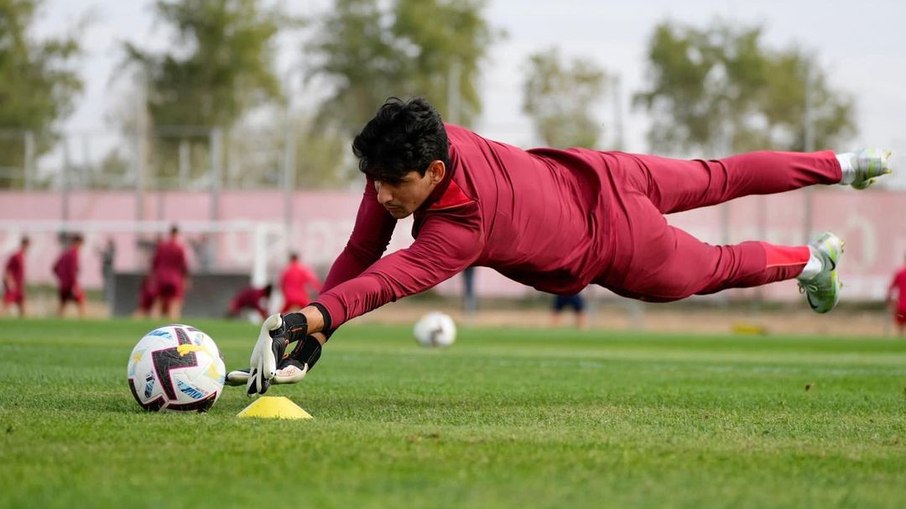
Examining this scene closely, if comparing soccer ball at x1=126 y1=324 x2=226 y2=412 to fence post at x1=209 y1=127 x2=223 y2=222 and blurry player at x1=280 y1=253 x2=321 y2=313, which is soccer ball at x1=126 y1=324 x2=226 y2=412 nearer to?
blurry player at x1=280 y1=253 x2=321 y2=313

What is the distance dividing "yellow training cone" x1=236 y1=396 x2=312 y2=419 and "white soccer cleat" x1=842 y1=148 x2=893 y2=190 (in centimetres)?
379

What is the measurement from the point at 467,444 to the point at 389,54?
39674 mm

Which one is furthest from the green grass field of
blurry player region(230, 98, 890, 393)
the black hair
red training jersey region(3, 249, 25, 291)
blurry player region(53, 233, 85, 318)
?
red training jersey region(3, 249, 25, 291)

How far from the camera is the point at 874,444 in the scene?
579 centimetres

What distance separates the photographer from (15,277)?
1189 inches

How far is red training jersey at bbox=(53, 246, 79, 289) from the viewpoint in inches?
1184

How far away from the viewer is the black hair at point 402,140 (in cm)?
644

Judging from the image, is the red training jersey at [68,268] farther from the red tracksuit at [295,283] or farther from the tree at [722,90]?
the tree at [722,90]

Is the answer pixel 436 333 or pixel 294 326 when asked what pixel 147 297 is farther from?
pixel 294 326

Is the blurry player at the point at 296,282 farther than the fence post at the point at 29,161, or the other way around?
the fence post at the point at 29,161

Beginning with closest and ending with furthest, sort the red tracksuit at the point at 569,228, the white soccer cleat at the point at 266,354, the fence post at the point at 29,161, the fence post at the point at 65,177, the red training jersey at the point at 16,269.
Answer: the white soccer cleat at the point at 266,354 → the red tracksuit at the point at 569,228 → the red training jersey at the point at 16,269 → the fence post at the point at 65,177 → the fence post at the point at 29,161

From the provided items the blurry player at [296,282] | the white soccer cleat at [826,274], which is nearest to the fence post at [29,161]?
the blurry player at [296,282]

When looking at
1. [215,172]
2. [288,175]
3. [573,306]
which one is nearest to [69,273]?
[215,172]

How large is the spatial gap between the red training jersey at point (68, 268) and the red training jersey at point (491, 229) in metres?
Answer: 24.0
